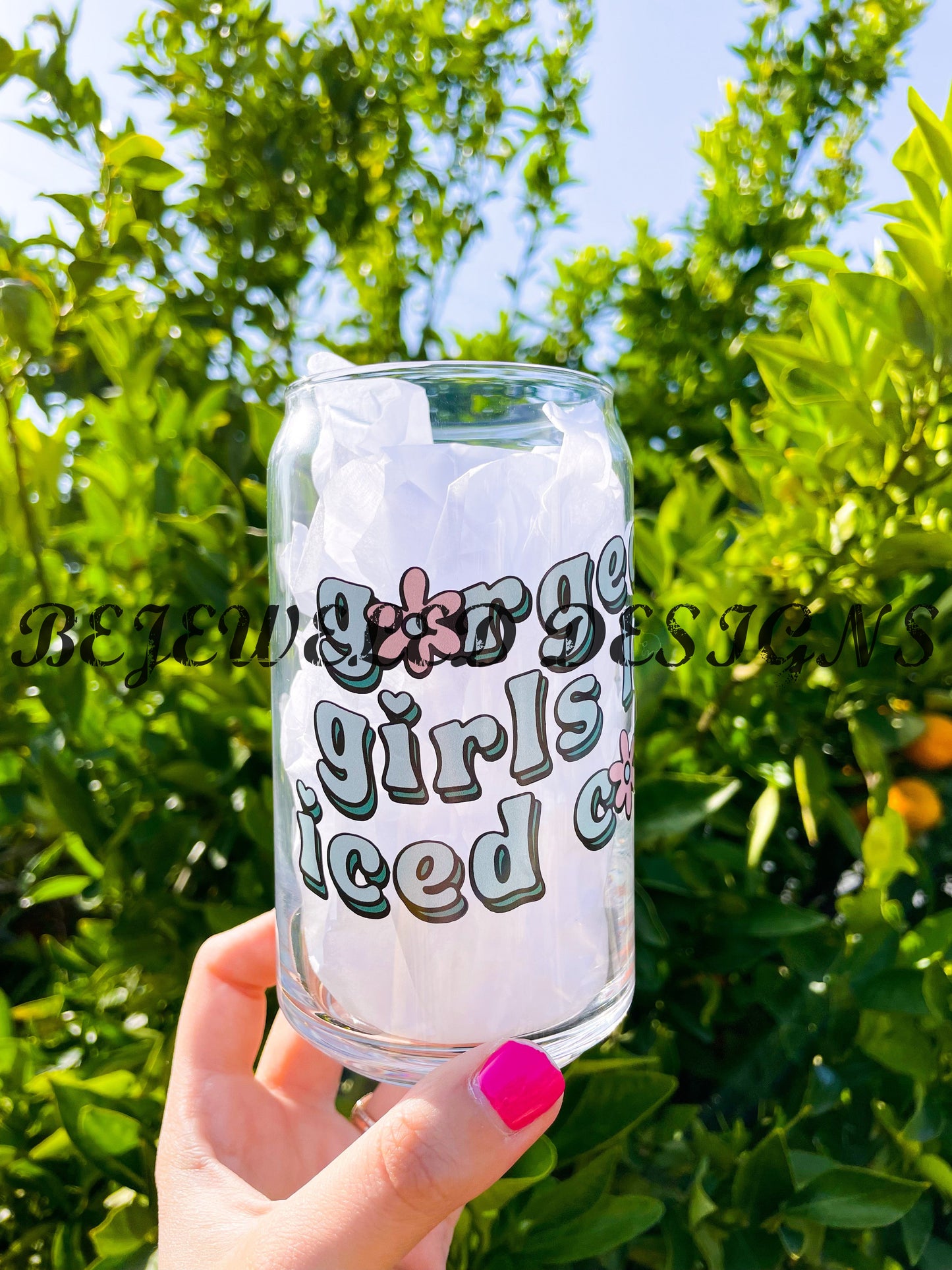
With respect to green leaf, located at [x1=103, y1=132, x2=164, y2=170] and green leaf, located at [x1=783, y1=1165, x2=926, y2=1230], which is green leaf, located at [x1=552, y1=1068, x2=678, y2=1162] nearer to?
green leaf, located at [x1=783, y1=1165, x2=926, y2=1230]

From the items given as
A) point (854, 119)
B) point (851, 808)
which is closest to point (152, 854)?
point (851, 808)

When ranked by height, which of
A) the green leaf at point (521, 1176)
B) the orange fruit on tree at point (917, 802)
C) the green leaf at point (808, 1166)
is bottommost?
the green leaf at point (808, 1166)

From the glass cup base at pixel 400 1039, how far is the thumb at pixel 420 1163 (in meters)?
0.01

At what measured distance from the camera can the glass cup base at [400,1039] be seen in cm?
37

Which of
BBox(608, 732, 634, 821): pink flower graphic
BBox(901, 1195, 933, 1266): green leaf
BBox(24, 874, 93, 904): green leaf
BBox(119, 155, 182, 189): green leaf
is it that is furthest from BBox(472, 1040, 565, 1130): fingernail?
BBox(119, 155, 182, 189): green leaf

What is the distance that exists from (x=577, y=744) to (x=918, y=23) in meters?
0.82

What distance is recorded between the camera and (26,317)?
0.54 meters

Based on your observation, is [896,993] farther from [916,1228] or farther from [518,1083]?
[518,1083]

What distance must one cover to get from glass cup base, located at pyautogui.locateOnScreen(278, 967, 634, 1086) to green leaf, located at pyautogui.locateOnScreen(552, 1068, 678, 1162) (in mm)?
138

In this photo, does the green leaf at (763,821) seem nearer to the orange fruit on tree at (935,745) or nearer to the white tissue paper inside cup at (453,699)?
the orange fruit on tree at (935,745)

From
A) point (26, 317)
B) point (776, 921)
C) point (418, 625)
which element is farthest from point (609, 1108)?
point (26, 317)

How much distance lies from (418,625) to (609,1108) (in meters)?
0.37

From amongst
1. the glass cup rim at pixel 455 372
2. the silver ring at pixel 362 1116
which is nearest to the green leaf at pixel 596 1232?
the silver ring at pixel 362 1116

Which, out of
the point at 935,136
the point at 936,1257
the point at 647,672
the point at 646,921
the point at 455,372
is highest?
the point at 935,136
